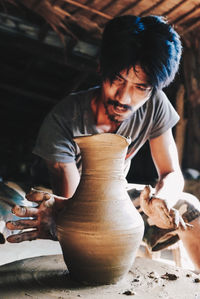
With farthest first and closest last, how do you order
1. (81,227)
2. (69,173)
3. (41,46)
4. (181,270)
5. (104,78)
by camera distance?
1. (41,46)
2. (69,173)
3. (104,78)
4. (181,270)
5. (81,227)

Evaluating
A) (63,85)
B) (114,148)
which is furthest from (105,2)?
(63,85)

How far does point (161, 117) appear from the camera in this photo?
2342 millimetres

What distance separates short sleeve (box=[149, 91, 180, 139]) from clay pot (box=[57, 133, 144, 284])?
38.6 inches

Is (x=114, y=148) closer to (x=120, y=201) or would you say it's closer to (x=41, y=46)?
(x=120, y=201)

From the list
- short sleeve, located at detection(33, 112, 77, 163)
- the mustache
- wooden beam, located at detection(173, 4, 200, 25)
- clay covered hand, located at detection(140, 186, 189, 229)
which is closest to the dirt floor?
clay covered hand, located at detection(140, 186, 189, 229)

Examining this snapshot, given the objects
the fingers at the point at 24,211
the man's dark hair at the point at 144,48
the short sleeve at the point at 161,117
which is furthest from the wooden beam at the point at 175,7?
the fingers at the point at 24,211

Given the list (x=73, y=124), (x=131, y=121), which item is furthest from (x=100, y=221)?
(x=131, y=121)

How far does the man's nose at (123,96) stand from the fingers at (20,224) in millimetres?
851

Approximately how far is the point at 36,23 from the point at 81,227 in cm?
374

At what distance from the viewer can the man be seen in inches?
62.5

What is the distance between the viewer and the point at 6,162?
313 inches

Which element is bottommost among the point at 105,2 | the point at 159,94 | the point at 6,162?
the point at 6,162

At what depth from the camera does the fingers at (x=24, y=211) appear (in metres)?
1.43

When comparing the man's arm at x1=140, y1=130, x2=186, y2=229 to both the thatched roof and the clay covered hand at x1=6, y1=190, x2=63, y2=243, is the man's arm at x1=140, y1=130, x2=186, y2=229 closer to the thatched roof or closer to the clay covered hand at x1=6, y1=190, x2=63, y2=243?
the clay covered hand at x1=6, y1=190, x2=63, y2=243
